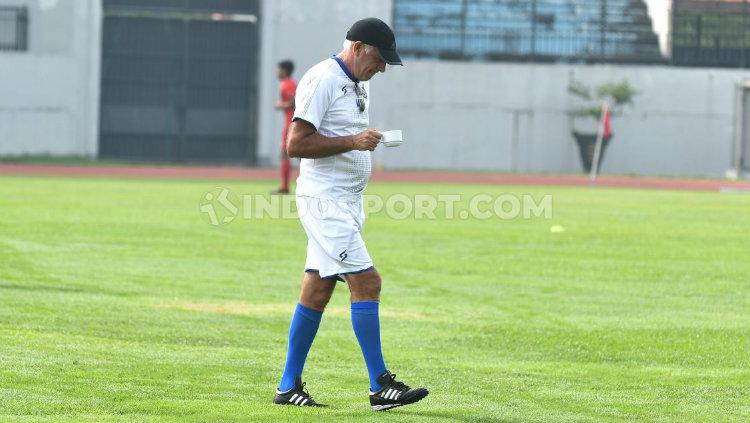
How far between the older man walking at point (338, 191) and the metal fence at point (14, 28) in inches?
1510

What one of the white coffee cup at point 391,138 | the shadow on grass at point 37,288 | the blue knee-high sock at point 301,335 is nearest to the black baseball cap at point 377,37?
the white coffee cup at point 391,138

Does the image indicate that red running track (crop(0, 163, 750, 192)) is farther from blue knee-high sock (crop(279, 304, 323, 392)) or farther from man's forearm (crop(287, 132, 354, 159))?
man's forearm (crop(287, 132, 354, 159))

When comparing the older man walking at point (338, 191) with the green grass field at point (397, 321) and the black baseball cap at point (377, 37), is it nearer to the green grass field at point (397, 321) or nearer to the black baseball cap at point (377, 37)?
the black baseball cap at point (377, 37)

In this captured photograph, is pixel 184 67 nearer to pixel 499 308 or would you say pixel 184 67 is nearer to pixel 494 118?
pixel 494 118

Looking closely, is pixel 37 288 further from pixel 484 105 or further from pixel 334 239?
pixel 484 105

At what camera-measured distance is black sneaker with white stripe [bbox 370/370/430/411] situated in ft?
25.1

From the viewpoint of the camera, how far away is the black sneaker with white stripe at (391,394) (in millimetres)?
7643

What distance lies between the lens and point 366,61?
7926 mm

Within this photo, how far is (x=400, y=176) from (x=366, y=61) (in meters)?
30.8

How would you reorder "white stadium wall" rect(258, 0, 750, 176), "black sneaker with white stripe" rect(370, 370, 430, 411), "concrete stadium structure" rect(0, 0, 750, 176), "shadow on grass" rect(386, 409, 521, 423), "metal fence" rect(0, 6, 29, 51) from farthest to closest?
"white stadium wall" rect(258, 0, 750, 176)
"concrete stadium structure" rect(0, 0, 750, 176)
"metal fence" rect(0, 6, 29, 51)
"black sneaker with white stripe" rect(370, 370, 430, 411)
"shadow on grass" rect(386, 409, 521, 423)

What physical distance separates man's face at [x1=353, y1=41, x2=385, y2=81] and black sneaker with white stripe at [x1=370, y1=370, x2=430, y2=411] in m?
1.50

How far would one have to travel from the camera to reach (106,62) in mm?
45812

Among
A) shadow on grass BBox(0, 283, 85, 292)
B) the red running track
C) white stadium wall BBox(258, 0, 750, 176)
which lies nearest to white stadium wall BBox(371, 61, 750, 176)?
white stadium wall BBox(258, 0, 750, 176)

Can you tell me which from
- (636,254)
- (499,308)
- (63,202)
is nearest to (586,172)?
(63,202)
